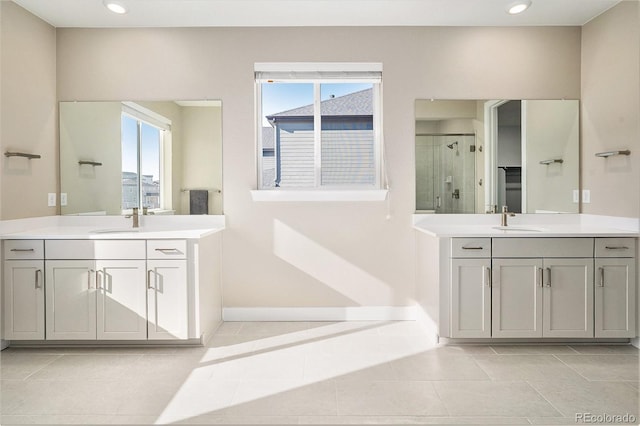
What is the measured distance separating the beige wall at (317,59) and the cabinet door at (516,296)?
0.81 m

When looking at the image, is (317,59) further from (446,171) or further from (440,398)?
(440,398)

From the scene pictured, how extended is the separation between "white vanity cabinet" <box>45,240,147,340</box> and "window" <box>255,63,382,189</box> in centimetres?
124

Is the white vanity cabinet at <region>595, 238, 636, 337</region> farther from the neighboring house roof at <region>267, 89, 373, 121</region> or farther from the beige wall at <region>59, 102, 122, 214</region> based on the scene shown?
the beige wall at <region>59, 102, 122, 214</region>

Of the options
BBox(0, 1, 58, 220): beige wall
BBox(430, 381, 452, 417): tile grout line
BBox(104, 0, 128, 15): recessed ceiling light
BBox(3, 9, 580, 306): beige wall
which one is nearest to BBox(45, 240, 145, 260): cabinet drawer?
BBox(0, 1, 58, 220): beige wall

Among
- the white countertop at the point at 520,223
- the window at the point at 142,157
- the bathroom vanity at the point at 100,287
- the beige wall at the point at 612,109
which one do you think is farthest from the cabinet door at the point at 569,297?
the window at the point at 142,157

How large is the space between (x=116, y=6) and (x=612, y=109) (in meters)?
3.68

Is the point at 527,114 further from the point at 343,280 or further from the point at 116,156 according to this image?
the point at 116,156

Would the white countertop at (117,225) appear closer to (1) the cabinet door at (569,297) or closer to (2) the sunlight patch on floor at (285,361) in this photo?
(2) the sunlight patch on floor at (285,361)

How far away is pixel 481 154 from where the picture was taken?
3.48 metres

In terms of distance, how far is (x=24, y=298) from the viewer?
112 inches

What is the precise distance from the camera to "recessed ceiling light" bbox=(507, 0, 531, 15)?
9.95 ft

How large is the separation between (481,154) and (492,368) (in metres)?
1.71

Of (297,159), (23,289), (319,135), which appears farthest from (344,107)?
(23,289)

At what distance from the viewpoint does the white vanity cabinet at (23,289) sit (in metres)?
2.84
